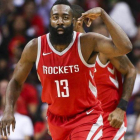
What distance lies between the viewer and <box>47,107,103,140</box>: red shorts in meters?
5.70

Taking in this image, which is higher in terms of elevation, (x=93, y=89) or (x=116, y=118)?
(x=93, y=89)

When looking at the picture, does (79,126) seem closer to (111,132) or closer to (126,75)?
(111,132)

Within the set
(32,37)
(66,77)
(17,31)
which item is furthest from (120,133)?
(17,31)

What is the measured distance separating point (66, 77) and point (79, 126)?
0.59m

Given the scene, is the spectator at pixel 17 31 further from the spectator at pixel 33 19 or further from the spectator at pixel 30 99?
the spectator at pixel 30 99

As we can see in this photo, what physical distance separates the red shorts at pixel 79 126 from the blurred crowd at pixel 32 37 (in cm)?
287

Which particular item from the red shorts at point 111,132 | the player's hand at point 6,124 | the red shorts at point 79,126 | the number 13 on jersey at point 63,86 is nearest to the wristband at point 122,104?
the red shorts at point 79,126

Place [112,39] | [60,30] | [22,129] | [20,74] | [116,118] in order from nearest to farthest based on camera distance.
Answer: [112,39]
[60,30]
[116,118]
[20,74]
[22,129]

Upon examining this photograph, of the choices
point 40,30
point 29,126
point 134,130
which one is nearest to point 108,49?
point 134,130

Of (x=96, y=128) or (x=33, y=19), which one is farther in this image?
(x=33, y=19)

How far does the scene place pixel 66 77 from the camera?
570 centimetres

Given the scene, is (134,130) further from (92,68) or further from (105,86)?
(92,68)

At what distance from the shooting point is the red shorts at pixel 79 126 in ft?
18.7

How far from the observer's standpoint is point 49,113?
6.00 meters
